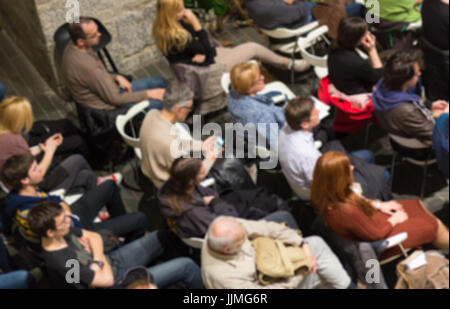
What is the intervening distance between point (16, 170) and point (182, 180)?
1043mm

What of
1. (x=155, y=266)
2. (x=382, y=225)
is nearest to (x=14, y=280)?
(x=155, y=266)

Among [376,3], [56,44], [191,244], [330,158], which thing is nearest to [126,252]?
[191,244]

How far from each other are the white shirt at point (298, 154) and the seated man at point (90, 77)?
4.04ft

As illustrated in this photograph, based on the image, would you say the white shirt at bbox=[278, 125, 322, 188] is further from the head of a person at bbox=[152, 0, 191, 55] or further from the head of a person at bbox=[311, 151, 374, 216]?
the head of a person at bbox=[152, 0, 191, 55]

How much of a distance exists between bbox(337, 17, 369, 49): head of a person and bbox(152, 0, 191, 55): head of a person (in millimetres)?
1268

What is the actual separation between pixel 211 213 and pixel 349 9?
2751mm

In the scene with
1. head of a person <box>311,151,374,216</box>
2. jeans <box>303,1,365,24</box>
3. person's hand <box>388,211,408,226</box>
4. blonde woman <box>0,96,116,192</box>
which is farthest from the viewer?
jeans <box>303,1,365,24</box>

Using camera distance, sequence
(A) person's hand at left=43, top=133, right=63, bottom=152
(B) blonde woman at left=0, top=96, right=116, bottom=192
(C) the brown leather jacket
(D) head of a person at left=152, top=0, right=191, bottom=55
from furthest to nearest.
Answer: (D) head of a person at left=152, top=0, right=191, bottom=55
(A) person's hand at left=43, top=133, right=63, bottom=152
(C) the brown leather jacket
(B) blonde woman at left=0, top=96, right=116, bottom=192

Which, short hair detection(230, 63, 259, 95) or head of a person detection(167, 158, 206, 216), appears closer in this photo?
head of a person detection(167, 158, 206, 216)

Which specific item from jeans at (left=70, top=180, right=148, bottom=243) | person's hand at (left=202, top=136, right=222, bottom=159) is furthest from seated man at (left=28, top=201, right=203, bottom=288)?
person's hand at (left=202, top=136, right=222, bottom=159)

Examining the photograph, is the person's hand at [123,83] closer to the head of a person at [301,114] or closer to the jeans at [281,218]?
the head of a person at [301,114]

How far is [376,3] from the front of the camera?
5.45 meters

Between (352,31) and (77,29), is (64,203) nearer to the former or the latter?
(77,29)

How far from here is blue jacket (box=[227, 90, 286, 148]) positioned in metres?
4.57
